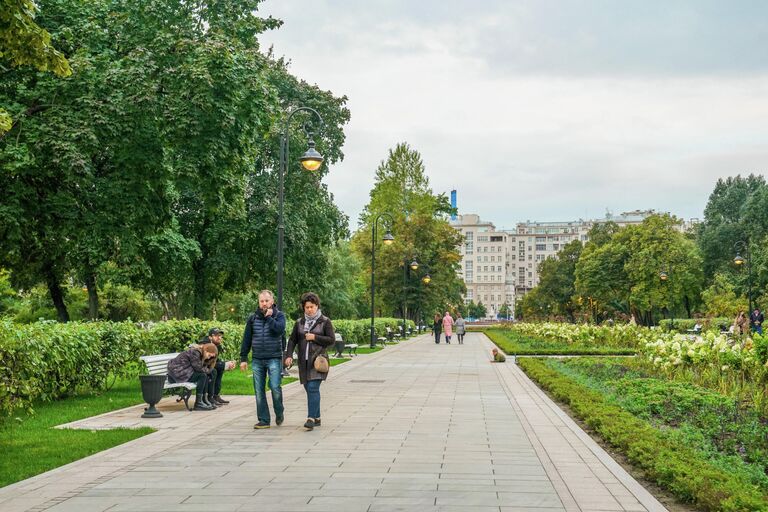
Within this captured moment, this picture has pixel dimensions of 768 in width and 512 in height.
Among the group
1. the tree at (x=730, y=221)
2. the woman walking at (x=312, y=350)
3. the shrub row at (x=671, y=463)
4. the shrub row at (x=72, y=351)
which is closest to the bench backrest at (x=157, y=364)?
the shrub row at (x=72, y=351)

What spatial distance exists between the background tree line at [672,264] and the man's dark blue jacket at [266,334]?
180ft

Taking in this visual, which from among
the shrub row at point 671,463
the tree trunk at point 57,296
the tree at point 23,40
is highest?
the tree at point 23,40

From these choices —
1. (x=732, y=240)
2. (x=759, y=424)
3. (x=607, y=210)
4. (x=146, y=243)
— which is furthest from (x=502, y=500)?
(x=607, y=210)

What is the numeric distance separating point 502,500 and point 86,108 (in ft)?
51.9

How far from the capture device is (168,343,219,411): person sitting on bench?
44.0ft

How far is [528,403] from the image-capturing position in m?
14.6

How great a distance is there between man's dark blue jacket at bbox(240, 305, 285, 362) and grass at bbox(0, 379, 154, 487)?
5.62 ft

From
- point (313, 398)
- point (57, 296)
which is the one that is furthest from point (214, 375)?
point (57, 296)

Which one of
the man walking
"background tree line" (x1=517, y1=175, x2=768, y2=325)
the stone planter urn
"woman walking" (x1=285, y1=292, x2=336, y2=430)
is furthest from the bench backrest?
"background tree line" (x1=517, y1=175, x2=768, y2=325)

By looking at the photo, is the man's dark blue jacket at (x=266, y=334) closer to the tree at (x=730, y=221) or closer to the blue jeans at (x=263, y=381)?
the blue jeans at (x=263, y=381)

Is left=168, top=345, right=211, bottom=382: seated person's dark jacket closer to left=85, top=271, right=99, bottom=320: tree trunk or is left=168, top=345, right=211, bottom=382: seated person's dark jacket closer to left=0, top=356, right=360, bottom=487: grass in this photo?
left=0, top=356, right=360, bottom=487: grass

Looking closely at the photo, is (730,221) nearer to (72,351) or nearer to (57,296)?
(57,296)

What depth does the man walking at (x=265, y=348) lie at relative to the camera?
36.8 feet

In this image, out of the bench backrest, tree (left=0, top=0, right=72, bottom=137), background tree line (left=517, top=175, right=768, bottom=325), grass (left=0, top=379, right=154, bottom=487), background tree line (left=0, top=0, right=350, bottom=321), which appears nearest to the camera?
grass (left=0, top=379, right=154, bottom=487)
